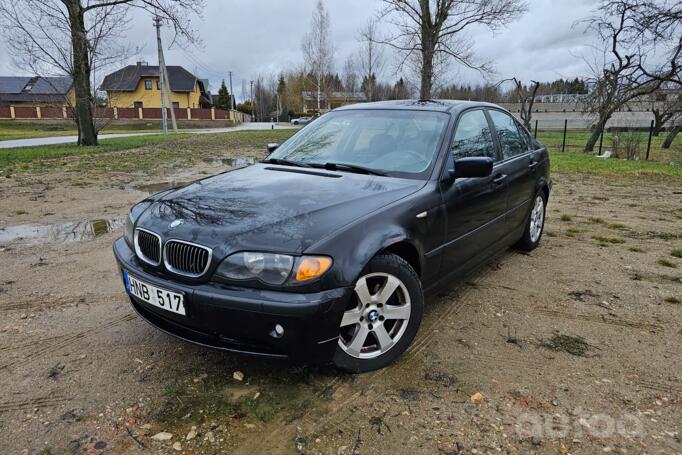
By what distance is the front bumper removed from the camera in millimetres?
2127

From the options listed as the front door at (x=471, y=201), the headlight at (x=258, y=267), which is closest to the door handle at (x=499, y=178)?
the front door at (x=471, y=201)

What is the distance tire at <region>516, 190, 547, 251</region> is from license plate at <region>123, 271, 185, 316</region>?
11.9 feet

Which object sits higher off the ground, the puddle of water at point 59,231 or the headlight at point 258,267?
the headlight at point 258,267

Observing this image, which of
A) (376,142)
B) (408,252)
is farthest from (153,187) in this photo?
(408,252)

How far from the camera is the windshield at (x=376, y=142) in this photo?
3.22 metres

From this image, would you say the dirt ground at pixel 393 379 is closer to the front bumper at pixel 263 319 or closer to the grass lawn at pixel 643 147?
the front bumper at pixel 263 319

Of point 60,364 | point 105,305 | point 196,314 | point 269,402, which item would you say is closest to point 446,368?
point 269,402

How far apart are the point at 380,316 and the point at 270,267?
2.41ft

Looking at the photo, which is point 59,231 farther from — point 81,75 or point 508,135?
point 81,75

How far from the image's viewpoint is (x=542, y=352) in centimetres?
286

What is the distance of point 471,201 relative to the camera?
10.9 feet

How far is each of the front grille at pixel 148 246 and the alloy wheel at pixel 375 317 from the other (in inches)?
41.6

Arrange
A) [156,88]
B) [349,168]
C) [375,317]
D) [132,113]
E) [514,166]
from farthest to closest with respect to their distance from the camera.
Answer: [156,88] → [132,113] → [514,166] → [349,168] → [375,317]

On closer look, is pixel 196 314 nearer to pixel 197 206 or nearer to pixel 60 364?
pixel 197 206
